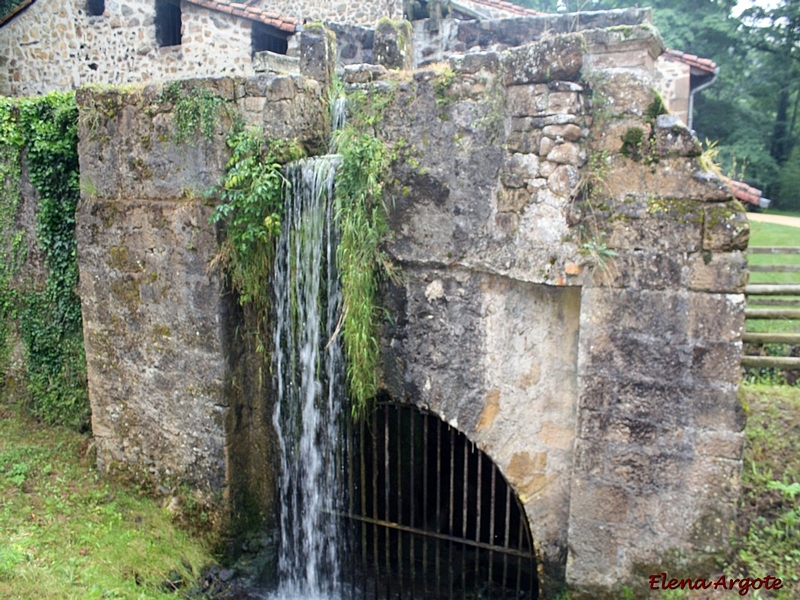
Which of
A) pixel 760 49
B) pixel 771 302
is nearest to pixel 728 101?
pixel 760 49

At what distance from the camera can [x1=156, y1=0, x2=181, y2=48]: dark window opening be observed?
1153 centimetres

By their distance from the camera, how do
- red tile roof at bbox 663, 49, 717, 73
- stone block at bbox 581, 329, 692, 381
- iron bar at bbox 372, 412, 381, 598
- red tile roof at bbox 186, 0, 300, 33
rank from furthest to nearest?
red tile roof at bbox 186, 0, 300, 33 → red tile roof at bbox 663, 49, 717, 73 → iron bar at bbox 372, 412, 381, 598 → stone block at bbox 581, 329, 692, 381

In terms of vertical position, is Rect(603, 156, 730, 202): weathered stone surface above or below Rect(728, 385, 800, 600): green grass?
above

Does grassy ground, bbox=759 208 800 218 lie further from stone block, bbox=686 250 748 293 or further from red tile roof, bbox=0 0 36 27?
red tile roof, bbox=0 0 36 27

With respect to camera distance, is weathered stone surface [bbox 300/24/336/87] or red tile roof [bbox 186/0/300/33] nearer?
weathered stone surface [bbox 300/24/336/87]

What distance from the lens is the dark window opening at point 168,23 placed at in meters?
11.5

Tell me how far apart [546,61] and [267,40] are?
8261 millimetres

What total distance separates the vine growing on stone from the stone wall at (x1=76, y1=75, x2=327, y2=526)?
86cm

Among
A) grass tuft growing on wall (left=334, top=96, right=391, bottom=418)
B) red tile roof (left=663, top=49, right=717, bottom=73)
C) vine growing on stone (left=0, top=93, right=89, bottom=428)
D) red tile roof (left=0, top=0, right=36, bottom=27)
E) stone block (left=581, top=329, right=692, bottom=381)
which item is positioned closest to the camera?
stone block (left=581, top=329, right=692, bottom=381)

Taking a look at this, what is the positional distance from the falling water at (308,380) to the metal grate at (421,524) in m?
0.20

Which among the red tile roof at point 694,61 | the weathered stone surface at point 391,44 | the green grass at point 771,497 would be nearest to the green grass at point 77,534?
the green grass at point 771,497

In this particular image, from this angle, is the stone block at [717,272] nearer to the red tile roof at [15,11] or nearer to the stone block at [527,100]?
the stone block at [527,100]

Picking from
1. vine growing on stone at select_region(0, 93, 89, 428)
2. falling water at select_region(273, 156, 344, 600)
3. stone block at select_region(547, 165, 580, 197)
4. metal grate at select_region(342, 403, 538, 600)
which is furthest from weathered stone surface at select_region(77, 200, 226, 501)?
stone block at select_region(547, 165, 580, 197)
